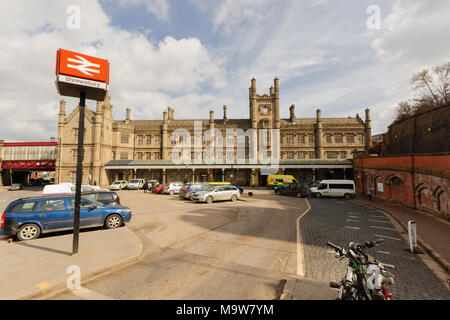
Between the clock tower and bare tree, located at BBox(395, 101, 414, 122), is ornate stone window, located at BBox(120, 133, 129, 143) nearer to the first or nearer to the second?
the clock tower

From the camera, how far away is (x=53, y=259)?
6227 mm

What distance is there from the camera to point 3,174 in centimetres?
4225

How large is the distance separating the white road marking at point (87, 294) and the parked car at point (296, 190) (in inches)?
921

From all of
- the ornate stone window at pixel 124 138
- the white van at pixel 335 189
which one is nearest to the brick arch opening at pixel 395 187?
the white van at pixel 335 189

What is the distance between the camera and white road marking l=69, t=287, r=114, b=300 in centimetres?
444

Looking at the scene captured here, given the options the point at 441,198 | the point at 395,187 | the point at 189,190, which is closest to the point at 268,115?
the point at 395,187

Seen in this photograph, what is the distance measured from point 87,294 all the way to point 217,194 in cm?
1477

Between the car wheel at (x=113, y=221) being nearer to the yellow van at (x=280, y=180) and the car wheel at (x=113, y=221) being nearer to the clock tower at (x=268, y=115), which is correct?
the yellow van at (x=280, y=180)

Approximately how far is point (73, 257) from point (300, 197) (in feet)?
75.6

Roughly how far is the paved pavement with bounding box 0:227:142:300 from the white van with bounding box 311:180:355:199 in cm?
2197

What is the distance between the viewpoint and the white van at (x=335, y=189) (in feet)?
78.6
